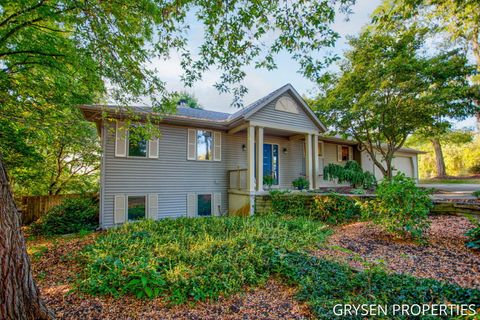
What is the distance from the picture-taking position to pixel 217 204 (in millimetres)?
9492

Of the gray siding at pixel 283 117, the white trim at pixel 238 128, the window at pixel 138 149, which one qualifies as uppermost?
the gray siding at pixel 283 117

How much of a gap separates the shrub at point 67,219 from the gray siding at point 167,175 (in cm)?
58

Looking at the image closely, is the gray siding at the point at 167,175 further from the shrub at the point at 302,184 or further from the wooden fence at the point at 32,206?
the wooden fence at the point at 32,206

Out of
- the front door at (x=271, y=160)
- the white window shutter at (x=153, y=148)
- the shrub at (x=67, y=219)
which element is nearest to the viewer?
the shrub at (x=67, y=219)

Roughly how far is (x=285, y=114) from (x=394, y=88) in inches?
200

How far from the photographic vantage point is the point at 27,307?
75.7 inches

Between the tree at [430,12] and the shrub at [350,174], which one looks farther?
the shrub at [350,174]

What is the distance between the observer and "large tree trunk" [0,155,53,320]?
70.4 inches

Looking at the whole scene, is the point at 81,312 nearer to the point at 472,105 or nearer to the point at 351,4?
the point at 351,4

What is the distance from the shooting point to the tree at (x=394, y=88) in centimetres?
899

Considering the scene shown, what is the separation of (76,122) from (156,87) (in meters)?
3.17

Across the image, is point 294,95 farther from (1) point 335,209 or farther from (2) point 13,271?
(2) point 13,271

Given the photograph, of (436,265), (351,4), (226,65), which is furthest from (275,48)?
(436,265)

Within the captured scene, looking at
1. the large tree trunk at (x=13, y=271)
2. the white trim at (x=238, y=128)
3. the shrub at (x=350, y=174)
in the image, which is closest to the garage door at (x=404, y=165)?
the shrub at (x=350, y=174)
